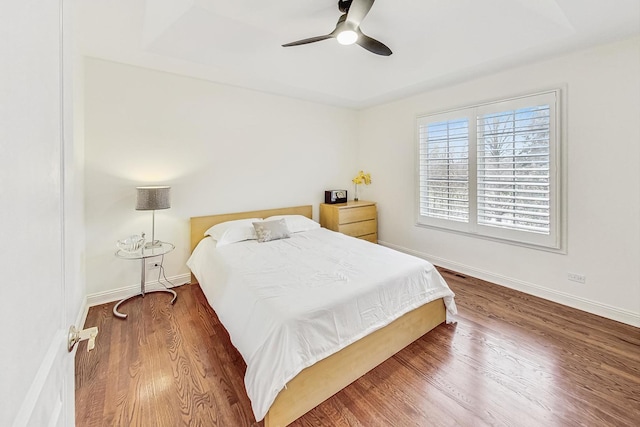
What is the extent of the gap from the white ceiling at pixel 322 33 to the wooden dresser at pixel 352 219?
6.15 feet

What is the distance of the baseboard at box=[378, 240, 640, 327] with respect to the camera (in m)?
2.55

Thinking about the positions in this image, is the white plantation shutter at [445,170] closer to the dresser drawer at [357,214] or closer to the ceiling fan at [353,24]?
the dresser drawer at [357,214]

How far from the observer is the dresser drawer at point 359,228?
431 centimetres

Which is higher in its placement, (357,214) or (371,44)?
(371,44)

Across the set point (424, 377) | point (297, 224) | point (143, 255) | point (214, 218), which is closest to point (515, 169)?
point (424, 377)

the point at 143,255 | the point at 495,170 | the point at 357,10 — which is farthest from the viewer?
the point at 495,170

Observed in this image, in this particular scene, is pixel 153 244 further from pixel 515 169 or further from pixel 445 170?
pixel 515 169

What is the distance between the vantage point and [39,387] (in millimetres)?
518

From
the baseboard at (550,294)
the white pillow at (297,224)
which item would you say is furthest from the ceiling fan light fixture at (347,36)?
the baseboard at (550,294)

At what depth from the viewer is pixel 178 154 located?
10.8ft

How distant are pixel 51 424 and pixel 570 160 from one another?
3.88 meters

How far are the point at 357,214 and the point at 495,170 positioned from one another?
1945 mm

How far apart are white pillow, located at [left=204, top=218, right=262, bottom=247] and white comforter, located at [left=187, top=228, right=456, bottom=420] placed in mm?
135

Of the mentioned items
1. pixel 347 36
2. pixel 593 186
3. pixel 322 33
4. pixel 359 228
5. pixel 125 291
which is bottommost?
pixel 125 291
